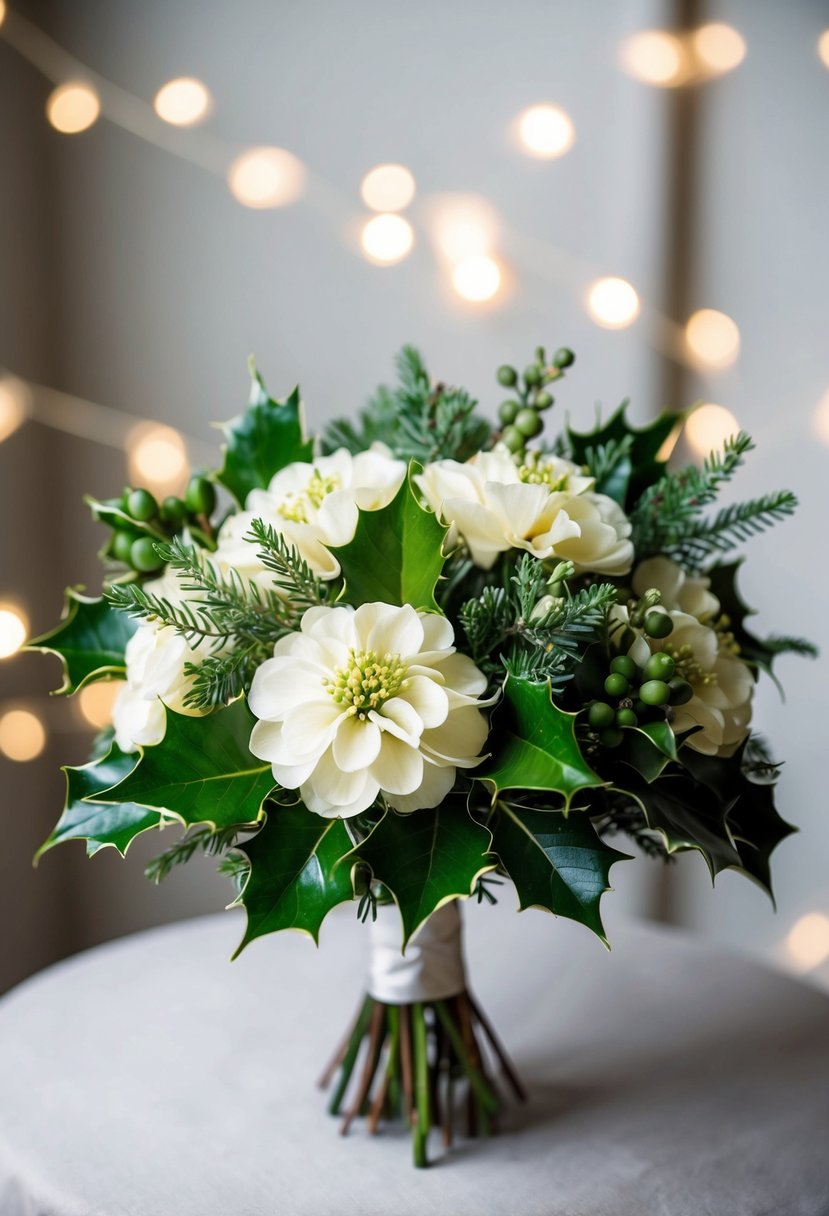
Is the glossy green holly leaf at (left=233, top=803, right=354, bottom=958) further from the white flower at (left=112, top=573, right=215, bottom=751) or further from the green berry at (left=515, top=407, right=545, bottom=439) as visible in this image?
the green berry at (left=515, top=407, right=545, bottom=439)

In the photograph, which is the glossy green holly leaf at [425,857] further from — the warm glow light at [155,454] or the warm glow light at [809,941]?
the warm glow light at [809,941]

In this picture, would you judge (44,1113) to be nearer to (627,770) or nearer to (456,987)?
(456,987)

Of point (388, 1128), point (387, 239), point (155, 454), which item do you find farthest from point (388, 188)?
point (388, 1128)

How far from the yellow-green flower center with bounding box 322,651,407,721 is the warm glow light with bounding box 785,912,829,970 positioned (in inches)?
44.3

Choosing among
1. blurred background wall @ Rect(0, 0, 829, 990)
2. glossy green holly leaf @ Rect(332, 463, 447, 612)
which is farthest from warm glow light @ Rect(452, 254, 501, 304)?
glossy green holly leaf @ Rect(332, 463, 447, 612)

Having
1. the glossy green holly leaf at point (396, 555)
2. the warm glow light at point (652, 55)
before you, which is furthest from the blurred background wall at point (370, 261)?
the glossy green holly leaf at point (396, 555)

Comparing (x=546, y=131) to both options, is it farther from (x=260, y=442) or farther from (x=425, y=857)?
(x=425, y=857)

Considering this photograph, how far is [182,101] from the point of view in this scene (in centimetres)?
133

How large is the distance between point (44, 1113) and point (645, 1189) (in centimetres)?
42

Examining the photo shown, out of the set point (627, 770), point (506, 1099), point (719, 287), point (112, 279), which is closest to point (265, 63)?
point (112, 279)

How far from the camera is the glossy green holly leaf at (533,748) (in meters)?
0.54

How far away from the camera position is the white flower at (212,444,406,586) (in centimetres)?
64

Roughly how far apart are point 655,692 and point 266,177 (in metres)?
1.04

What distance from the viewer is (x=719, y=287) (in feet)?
4.68
